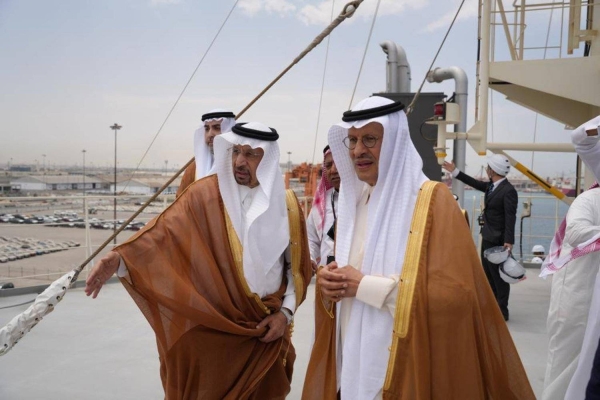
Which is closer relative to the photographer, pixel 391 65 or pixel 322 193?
pixel 322 193

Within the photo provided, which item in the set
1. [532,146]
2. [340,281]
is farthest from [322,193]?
[532,146]

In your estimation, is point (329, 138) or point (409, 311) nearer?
point (409, 311)

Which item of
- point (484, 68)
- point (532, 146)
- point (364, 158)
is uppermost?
point (484, 68)

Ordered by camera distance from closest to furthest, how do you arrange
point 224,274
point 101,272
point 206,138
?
1. point 101,272
2. point 224,274
3. point 206,138

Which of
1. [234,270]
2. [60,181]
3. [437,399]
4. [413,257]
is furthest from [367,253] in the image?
[60,181]

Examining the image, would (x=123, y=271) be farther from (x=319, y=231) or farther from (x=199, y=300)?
(x=319, y=231)

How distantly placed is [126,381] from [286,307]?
1.47m

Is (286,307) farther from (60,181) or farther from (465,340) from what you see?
(60,181)

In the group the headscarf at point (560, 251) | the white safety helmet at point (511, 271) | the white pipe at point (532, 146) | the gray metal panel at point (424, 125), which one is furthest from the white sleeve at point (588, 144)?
the gray metal panel at point (424, 125)

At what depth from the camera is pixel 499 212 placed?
432 centimetres

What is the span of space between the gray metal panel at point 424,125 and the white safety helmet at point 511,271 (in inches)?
86.3

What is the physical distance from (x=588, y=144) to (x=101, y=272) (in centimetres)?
194

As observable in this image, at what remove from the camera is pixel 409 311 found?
1.38m

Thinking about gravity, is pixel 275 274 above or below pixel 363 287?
below
